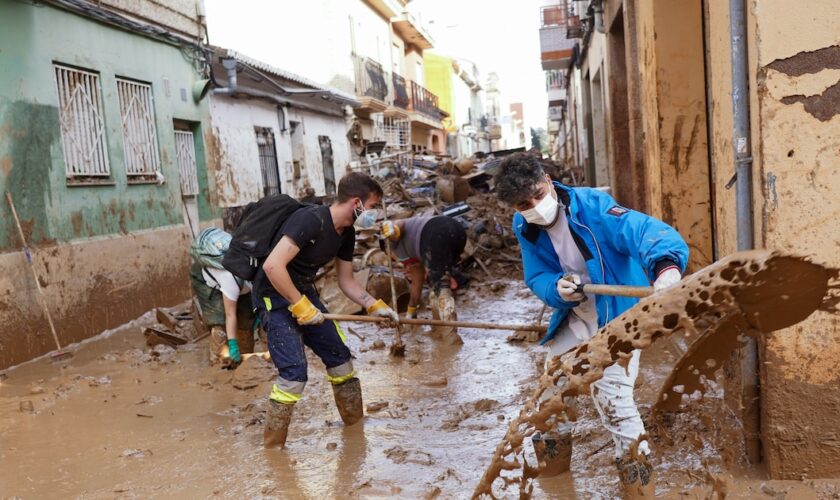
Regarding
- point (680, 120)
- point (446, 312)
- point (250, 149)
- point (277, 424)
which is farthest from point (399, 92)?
point (277, 424)

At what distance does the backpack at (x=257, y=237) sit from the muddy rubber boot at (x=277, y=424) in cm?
82

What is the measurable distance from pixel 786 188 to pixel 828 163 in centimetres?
19

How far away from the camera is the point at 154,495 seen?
409 cm

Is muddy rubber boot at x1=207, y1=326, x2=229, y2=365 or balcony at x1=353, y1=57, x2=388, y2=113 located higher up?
balcony at x1=353, y1=57, x2=388, y2=113

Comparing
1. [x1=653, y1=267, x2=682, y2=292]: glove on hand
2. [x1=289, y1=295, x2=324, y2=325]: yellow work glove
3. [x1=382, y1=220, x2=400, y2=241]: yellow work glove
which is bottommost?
[x1=289, y1=295, x2=324, y2=325]: yellow work glove

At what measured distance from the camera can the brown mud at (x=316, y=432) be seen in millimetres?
3993

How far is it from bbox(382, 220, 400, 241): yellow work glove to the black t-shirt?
3.03 m

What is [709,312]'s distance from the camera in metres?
2.99

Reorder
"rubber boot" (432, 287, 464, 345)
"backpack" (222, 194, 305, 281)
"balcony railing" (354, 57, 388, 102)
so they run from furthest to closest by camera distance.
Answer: "balcony railing" (354, 57, 388, 102)
"rubber boot" (432, 287, 464, 345)
"backpack" (222, 194, 305, 281)

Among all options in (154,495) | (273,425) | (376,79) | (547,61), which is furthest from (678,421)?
(376,79)

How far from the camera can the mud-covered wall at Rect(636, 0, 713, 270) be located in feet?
19.9

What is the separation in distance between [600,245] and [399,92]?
97.2 feet

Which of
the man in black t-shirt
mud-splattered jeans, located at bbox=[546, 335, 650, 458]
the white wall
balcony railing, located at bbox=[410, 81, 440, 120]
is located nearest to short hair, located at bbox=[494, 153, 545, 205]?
mud-splattered jeans, located at bbox=[546, 335, 650, 458]

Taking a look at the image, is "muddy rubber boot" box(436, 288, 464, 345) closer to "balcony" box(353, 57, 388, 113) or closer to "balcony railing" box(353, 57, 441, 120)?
"balcony" box(353, 57, 388, 113)
